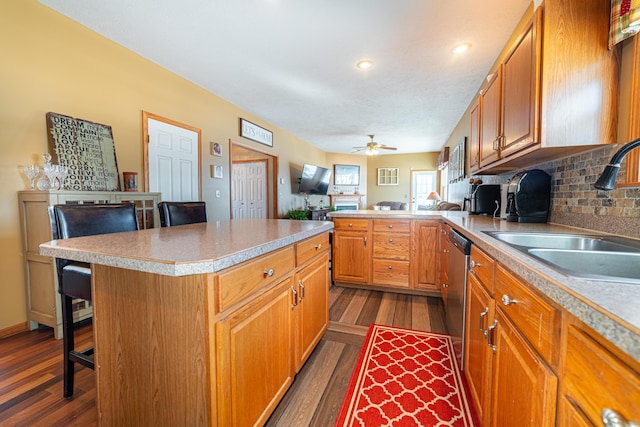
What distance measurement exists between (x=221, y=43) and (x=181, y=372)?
276 centimetres

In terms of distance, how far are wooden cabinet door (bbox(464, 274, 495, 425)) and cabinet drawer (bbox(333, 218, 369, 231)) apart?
1571mm

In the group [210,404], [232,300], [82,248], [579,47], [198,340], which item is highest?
[579,47]

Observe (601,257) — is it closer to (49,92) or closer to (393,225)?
(393,225)

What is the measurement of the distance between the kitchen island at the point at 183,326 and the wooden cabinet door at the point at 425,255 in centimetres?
197

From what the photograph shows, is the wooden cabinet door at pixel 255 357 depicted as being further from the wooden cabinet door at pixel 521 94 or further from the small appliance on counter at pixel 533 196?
the small appliance on counter at pixel 533 196

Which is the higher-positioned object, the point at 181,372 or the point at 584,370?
the point at 584,370

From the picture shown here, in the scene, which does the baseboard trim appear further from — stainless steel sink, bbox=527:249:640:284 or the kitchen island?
stainless steel sink, bbox=527:249:640:284

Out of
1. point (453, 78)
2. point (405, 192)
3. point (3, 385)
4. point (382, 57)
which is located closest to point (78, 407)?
point (3, 385)

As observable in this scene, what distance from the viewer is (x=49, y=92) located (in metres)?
2.19

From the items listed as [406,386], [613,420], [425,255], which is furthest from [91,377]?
[425,255]

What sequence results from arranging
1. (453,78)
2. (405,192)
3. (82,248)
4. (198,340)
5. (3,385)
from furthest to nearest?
1. (405,192)
2. (453,78)
3. (3,385)
4. (82,248)
5. (198,340)

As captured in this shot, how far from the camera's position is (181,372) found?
2.94 feet

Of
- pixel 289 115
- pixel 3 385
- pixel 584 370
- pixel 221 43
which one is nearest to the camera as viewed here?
pixel 584 370

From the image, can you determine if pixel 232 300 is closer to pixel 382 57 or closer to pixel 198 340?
pixel 198 340
